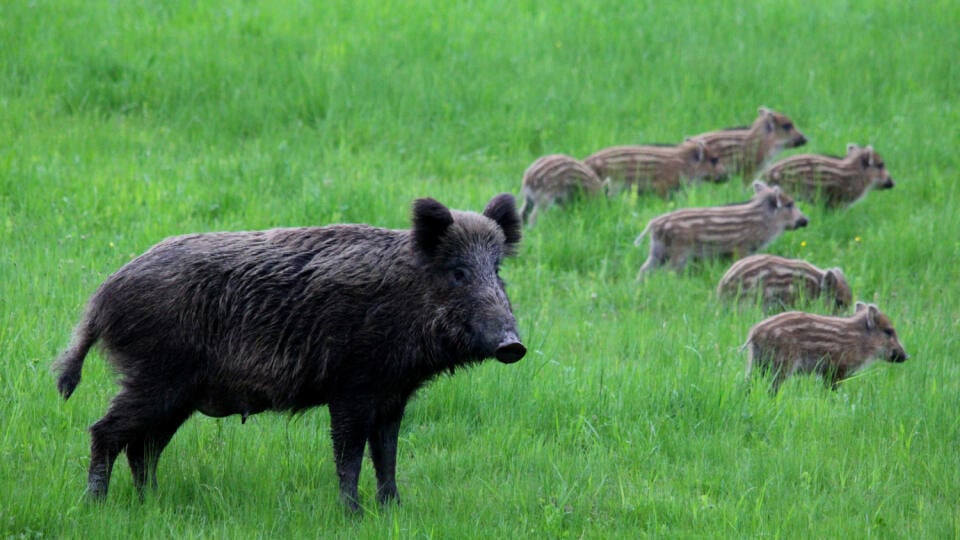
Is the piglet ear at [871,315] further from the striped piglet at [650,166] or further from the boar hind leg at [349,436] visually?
the boar hind leg at [349,436]

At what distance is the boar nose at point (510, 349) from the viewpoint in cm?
536

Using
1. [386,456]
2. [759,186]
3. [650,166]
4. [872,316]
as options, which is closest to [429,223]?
[386,456]

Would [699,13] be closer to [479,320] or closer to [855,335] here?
[855,335]

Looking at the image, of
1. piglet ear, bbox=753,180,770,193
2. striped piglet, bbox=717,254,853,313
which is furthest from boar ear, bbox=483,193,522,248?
piglet ear, bbox=753,180,770,193

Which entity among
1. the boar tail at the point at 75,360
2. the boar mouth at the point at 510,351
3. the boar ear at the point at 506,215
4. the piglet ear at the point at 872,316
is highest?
the boar ear at the point at 506,215

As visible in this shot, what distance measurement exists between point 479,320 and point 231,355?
125 centimetres

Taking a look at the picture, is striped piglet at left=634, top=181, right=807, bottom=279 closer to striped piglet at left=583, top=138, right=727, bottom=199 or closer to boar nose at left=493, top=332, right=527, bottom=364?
striped piglet at left=583, top=138, right=727, bottom=199

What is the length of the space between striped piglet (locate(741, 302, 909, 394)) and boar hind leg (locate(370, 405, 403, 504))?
3.11 meters

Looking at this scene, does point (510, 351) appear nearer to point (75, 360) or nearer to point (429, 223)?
point (429, 223)

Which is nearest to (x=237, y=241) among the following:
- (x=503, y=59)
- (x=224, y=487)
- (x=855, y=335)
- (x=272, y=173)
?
(x=224, y=487)

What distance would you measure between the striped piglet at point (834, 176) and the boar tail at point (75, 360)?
319 inches

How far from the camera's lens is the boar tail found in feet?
19.0

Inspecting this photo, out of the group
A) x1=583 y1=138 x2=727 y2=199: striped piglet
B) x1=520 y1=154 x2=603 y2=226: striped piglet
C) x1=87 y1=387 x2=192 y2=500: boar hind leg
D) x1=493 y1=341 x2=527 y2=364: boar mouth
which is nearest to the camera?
x1=493 y1=341 x2=527 y2=364: boar mouth

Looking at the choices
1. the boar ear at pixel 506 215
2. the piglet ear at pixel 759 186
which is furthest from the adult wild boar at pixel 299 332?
the piglet ear at pixel 759 186
